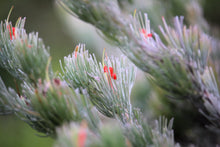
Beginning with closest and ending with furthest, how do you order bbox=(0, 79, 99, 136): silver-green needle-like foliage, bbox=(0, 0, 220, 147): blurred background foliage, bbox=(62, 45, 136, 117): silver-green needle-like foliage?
bbox=(0, 79, 99, 136): silver-green needle-like foliage < bbox=(62, 45, 136, 117): silver-green needle-like foliage < bbox=(0, 0, 220, 147): blurred background foliage

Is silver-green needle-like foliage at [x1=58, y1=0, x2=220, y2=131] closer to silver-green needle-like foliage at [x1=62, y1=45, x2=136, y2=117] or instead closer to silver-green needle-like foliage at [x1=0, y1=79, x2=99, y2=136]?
silver-green needle-like foliage at [x1=62, y1=45, x2=136, y2=117]

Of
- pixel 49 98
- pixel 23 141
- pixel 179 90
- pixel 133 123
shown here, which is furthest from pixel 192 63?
pixel 23 141

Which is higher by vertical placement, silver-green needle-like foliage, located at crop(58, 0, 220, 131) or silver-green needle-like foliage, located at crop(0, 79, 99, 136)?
silver-green needle-like foliage, located at crop(58, 0, 220, 131)

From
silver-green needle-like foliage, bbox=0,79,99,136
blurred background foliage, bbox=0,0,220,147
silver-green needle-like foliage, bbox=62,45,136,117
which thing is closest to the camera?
silver-green needle-like foliage, bbox=0,79,99,136

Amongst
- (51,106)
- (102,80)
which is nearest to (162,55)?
(102,80)

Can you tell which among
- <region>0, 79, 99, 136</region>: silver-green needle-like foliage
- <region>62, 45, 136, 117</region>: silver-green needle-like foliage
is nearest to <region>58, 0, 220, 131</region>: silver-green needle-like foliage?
<region>62, 45, 136, 117</region>: silver-green needle-like foliage

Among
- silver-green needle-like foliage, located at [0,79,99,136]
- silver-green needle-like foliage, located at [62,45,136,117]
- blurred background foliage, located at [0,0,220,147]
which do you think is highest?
blurred background foliage, located at [0,0,220,147]

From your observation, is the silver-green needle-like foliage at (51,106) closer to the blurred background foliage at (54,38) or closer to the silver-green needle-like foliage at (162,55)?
the blurred background foliage at (54,38)

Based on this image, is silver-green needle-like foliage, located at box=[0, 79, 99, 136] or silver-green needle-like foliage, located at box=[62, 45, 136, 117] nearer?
silver-green needle-like foliage, located at box=[0, 79, 99, 136]
